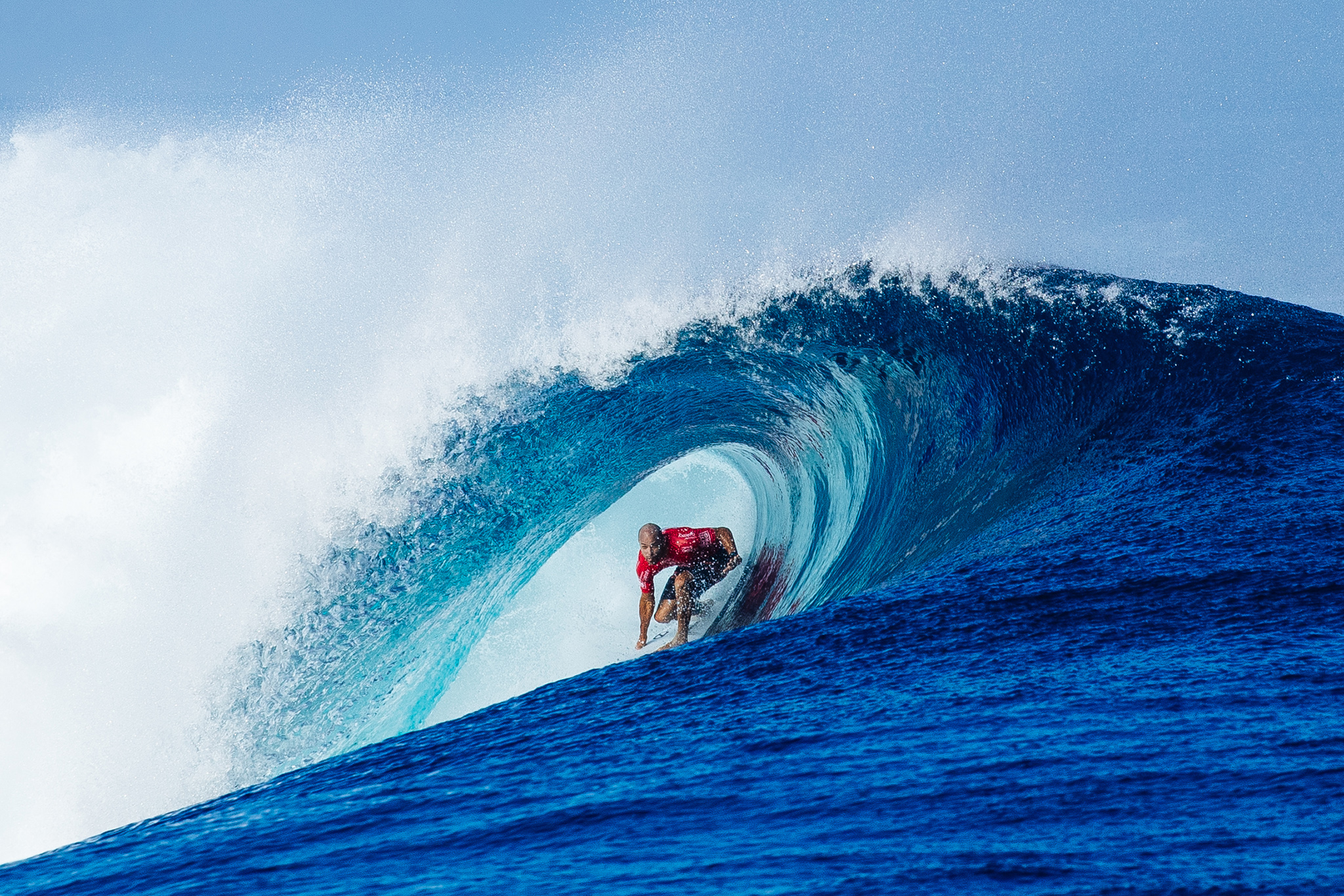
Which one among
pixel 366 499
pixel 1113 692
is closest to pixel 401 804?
pixel 1113 692

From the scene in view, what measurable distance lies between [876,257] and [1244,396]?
3.22 metres

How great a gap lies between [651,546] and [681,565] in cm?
52

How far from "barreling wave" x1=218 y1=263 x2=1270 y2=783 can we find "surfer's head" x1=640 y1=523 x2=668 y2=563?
0.87 meters

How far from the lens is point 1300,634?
6.31 ft

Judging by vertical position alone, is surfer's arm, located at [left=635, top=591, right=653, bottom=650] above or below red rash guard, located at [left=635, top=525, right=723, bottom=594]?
below

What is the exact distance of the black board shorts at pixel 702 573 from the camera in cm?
666

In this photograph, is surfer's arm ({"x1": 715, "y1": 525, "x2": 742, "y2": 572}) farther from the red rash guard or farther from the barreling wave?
the barreling wave

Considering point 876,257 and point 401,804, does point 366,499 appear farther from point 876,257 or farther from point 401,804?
point 401,804

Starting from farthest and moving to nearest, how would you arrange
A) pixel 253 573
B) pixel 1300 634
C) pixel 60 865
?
1. pixel 253 573
2. pixel 1300 634
3. pixel 60 865

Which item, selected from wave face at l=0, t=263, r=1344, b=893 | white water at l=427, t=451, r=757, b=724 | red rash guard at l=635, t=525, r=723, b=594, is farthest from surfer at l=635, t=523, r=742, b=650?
wave face at l=0, t=263, r=1344, b=893

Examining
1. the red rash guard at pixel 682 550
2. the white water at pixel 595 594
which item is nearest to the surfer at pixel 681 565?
the red rash guard at pixel 682 550

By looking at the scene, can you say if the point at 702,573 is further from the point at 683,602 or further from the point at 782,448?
the point at 782,448

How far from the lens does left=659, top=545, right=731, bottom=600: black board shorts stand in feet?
21.9

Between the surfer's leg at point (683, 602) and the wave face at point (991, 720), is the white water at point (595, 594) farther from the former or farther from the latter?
the wave face at point (991, 720)
